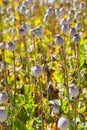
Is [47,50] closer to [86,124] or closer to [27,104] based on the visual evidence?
[27,104]

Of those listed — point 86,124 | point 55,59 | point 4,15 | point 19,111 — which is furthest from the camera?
point 4,15

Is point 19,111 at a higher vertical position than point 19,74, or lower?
lower

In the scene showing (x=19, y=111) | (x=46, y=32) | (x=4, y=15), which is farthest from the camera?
(x=4, y=15)

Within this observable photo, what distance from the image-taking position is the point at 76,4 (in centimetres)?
359

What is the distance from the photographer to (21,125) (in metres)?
2.36

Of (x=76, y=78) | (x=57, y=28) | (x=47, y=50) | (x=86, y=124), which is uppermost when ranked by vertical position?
(x=57, y=28)

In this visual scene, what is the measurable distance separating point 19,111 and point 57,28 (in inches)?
66.7

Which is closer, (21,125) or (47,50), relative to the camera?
(21,125)

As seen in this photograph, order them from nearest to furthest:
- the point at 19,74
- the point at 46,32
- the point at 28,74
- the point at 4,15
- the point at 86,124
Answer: the point at 86,124
the point at 28,74
the point at 19,74
the point at 46,32
the point at 4,15

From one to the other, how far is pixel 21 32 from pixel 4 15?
224 cm

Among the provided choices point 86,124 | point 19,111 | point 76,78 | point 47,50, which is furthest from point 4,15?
point 86,124

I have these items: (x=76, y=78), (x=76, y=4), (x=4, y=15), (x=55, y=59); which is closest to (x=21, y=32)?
(x=76, y=78)

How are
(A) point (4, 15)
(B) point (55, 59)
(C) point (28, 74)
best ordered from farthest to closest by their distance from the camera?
(A) point (4, 15) < (B) point (55, 59) < (C) point (28, 74)

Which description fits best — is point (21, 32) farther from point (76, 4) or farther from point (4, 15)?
point (4, 15)
